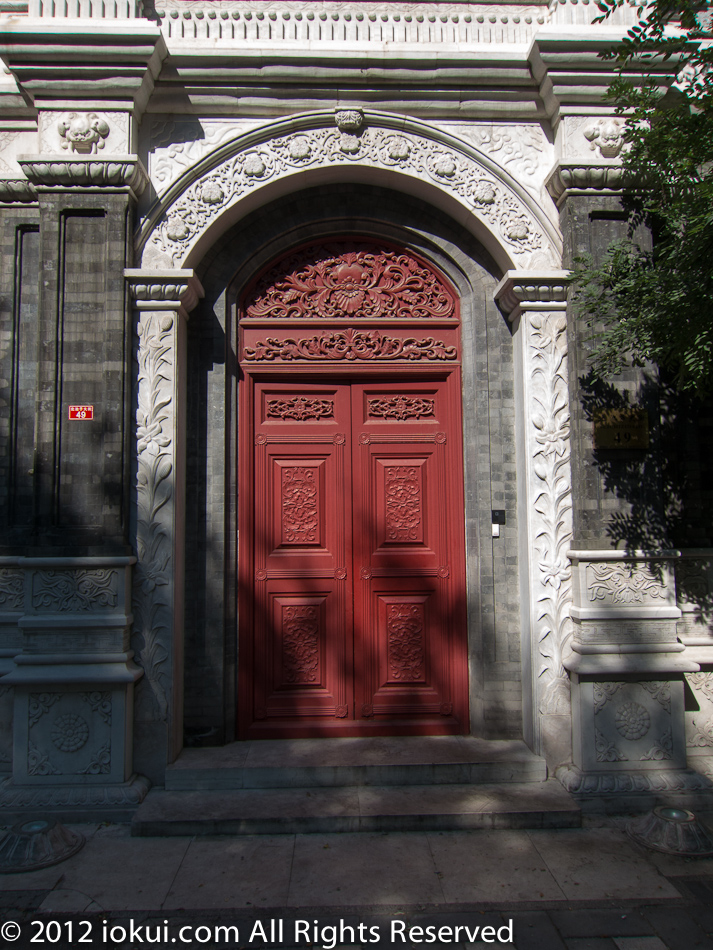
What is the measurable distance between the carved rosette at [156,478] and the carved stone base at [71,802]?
0.47 m

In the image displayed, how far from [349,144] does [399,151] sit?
357 mm

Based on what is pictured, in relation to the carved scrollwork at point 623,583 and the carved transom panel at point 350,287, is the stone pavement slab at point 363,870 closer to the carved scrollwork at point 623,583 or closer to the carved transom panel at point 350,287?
the carved scrollwork at point 623,583

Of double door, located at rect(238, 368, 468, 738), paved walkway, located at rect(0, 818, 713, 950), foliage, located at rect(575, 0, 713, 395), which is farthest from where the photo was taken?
double door, located at rect(238, 368, 468, 738)

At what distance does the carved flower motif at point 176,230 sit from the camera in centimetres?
446

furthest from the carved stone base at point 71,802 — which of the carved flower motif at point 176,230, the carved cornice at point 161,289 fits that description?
the carved flower motif at point 176,230

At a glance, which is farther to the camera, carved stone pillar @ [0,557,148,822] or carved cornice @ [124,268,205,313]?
carved cornice @ [124,268,205,313]

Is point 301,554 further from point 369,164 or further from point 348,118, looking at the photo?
point 348,118

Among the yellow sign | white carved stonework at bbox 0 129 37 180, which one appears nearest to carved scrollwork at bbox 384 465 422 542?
the yellow sign

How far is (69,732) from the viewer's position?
400cm

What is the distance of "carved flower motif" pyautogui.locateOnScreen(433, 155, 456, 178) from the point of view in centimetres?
459

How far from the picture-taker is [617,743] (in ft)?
13.5

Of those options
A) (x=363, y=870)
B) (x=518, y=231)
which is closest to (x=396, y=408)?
(x=518, y=231)

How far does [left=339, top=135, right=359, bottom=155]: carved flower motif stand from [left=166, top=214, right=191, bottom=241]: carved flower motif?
1.25 metres

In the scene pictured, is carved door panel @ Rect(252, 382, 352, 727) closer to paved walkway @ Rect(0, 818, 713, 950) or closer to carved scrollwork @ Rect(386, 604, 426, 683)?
carved scrollwork @ Rect(386, 604, 426, 683)
